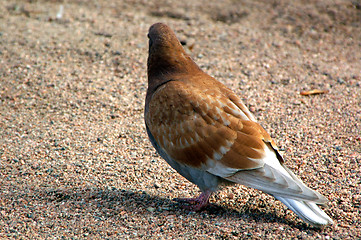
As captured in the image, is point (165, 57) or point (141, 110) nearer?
point (165, 57)

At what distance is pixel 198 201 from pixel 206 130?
0.66m

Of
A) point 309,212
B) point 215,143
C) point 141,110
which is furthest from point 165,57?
point 309,212

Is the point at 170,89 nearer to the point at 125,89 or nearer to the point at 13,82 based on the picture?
the point at 125,89

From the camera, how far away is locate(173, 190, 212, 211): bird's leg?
149 inches

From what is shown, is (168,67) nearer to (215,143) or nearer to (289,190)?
(215,143)

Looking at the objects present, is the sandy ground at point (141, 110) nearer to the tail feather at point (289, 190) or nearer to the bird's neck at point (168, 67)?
the tail feather at point (289, 190)

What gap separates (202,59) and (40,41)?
2482mm

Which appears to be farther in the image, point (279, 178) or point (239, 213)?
point (239, 213)

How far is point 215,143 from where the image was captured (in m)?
3.62

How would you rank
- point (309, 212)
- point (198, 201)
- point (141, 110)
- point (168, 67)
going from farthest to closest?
point (141, 110)
point (168, 67)
point (198, 201)
point (309, 212)

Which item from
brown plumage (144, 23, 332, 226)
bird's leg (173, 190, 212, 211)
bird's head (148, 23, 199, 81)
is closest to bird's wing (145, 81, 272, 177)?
brown plumage (144, 23, 332, 226)

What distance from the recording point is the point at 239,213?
3.70m

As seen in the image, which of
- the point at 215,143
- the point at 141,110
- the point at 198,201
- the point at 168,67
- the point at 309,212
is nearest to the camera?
the point at 309,212

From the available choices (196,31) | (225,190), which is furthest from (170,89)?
(196,31)
